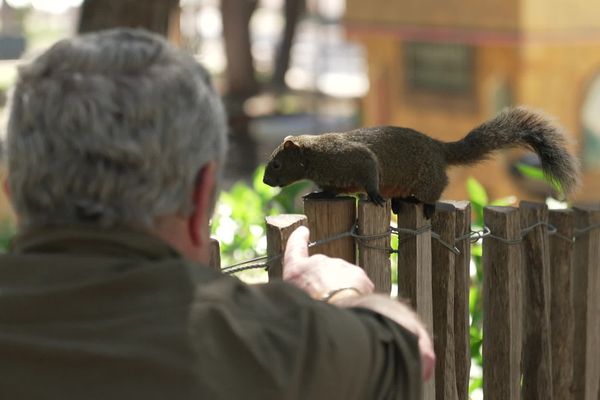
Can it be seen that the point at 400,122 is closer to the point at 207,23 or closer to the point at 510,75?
the point at 510,75

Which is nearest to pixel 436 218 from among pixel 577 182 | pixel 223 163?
pixel 577 182

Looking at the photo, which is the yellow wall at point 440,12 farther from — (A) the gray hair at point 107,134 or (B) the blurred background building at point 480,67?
(A) the gray hair at point 107,134

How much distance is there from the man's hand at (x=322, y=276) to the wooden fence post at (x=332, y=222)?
2.14 ft

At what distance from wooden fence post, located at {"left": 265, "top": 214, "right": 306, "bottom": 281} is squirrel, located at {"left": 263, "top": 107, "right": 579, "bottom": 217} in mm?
728

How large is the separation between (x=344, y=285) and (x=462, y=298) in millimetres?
1165

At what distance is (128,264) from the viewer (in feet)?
4.90

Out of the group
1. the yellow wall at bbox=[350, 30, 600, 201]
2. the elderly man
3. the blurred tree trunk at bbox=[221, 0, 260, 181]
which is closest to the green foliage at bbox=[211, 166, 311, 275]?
the elderly man

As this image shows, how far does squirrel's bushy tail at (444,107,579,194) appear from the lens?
3340mm

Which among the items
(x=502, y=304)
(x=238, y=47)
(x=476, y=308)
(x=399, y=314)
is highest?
(x=399, y=314)

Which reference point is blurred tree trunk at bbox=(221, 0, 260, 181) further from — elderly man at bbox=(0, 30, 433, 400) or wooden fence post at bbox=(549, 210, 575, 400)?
elderly man at bbox=(0, 30, 433, 400)

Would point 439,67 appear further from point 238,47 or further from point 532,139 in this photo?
point 532,139

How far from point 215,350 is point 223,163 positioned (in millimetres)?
312

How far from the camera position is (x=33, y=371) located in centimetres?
144

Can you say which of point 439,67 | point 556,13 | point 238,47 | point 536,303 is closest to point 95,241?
point 536,303
